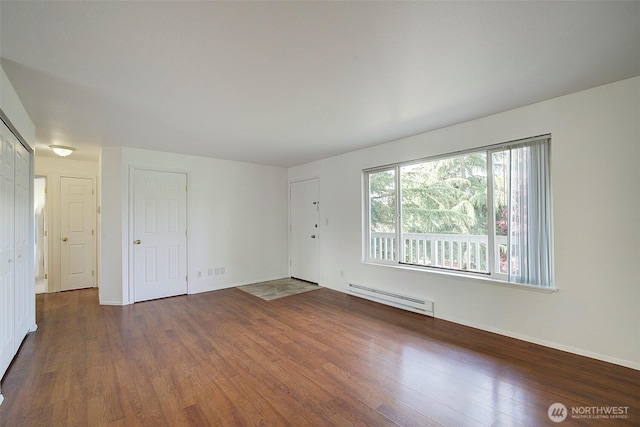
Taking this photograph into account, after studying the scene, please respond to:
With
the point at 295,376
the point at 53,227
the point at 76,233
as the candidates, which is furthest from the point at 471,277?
the point at 53,227

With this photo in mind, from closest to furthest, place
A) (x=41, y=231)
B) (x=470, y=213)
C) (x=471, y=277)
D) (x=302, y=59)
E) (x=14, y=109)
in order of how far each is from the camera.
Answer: (x=302, y=59) < (x=14, y=109) < (x=471, y=277) < (x=470, y=213) < (x=41, y=231)

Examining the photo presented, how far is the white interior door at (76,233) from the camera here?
514cm

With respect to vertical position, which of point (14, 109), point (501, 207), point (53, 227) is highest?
point (14, 109)

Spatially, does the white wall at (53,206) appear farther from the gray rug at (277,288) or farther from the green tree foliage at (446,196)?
the green tree foliage at (446,196)

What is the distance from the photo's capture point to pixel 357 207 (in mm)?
4633

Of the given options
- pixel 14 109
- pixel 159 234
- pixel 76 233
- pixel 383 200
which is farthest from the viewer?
pixel 76 233

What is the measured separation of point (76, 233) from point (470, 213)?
662 cm

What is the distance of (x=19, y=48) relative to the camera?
71.1 inches

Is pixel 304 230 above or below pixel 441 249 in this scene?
above

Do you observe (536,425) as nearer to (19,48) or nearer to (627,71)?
(627,71)

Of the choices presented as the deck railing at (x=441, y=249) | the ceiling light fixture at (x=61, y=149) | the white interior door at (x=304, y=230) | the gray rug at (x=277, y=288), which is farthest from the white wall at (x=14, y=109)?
the deck railing at (x=441, y=249)

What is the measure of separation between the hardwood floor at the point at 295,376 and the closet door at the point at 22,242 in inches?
10.2

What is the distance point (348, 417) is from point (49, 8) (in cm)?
286

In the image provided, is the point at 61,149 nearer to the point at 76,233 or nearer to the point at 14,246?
the point at 76,233
